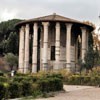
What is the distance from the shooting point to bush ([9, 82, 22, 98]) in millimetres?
21883

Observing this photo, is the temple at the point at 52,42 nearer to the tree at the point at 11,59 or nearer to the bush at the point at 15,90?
the tree at the point at 11,59

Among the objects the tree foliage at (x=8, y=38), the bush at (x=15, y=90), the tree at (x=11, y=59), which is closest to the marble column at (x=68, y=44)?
the tree at (x=11, y=59)

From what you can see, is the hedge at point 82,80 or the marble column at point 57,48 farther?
the marble column at point 57,48

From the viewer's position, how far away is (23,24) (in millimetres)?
65188

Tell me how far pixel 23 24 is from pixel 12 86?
43.7m

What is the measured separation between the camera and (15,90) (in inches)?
882

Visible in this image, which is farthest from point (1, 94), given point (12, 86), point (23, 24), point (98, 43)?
point (98, 43)

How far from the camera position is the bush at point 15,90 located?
21.9 meters

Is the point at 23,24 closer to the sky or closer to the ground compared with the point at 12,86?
closer to the sky

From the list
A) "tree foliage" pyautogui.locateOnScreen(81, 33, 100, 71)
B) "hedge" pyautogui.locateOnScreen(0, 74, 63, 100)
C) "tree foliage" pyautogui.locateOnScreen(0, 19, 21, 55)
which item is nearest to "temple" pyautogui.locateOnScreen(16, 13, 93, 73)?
"tree foliage" pyautogui.locateOnScreen(81, 33, 100, 71)

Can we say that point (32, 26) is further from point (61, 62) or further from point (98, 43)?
point (98, 43)

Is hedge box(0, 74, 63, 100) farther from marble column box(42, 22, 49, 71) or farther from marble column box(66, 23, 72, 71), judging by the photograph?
marble column box(66, 23, 72, 71)

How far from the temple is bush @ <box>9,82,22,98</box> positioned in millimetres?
37354

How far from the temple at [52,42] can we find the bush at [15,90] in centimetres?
3735
